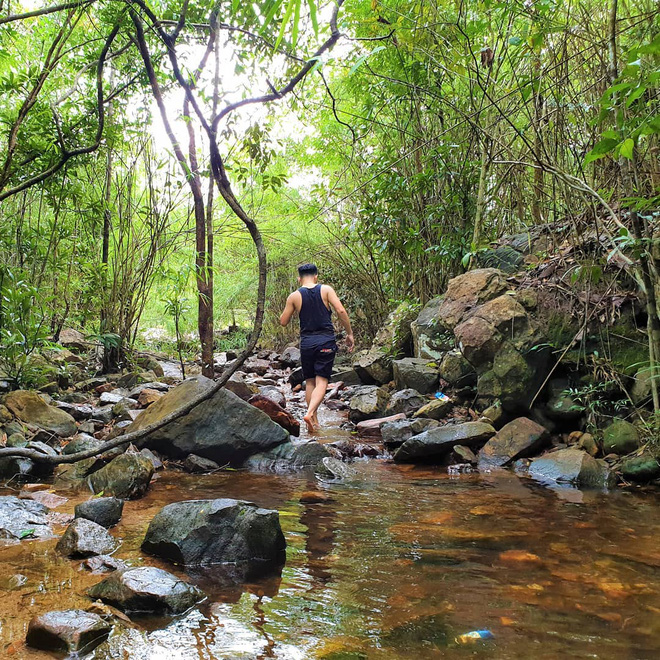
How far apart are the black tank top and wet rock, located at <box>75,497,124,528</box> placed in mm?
3435

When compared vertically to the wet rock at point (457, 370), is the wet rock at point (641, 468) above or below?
below

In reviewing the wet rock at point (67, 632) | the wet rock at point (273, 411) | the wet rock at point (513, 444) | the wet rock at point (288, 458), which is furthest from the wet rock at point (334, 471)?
the wet rock at point (67, 632)

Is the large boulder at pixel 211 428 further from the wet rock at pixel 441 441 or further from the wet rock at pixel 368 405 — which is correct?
the wet rock at pixel 368 405

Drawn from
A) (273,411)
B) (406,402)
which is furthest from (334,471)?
(406,402)

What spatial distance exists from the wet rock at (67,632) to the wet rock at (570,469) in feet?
9.99

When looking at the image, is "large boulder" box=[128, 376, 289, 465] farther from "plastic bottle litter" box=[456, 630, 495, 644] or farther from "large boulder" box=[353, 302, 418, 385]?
"large boulder" box=[353, 302, 418, 385]

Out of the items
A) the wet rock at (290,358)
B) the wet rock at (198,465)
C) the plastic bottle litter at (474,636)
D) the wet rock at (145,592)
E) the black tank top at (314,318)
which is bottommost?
the wet rock at (198,465)

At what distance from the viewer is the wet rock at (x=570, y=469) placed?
3463 mm

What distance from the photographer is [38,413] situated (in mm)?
4352

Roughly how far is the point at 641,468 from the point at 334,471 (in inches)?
83.4

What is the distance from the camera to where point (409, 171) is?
6945 mm

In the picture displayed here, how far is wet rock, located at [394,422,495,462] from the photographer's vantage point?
13.8ft

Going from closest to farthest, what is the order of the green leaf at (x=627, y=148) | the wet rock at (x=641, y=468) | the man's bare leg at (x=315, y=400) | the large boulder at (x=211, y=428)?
the green leaf at (x=627, y=148) → the wet rock at (x=641, y=468) → the large boulder at (x=211, y=428) → the man's bare leg at (x=315, y=400)

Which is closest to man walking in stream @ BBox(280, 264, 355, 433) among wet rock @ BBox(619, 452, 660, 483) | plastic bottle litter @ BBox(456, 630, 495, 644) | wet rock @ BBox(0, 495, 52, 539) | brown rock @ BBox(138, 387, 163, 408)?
brown rock @ BBox(138, 387, 163, 408)
